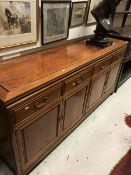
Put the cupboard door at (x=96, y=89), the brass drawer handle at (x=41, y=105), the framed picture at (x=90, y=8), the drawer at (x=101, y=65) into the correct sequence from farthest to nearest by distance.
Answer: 1. the framed picture at (x=90, y=8)
2. the cupboard door at (x=96, y=89)
3. the drawer at (x=101, y=65)
4. the brass drawer handle at (x=41, y=105)

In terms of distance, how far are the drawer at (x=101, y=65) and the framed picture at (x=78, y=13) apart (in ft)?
1.80

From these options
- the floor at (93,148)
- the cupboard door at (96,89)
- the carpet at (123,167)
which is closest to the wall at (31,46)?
the cupboard door at (96,89)

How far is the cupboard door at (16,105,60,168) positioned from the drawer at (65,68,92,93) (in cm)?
20

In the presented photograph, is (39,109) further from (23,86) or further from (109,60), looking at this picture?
(109,60)

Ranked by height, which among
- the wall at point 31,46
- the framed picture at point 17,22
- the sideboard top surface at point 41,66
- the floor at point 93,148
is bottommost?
the floor at point 93,148

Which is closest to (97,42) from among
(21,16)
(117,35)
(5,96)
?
(117,35)

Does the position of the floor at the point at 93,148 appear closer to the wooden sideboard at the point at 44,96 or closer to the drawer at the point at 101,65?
the wooden sideboard at the point at 44,96

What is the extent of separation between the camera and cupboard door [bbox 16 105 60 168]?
1153mm

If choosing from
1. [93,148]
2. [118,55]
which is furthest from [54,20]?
[93,148]

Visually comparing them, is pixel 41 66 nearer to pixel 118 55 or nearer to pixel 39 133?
pixel 39 133

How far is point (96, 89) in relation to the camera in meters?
1.97

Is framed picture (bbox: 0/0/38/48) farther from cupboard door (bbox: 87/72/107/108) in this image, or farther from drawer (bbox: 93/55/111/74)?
cupboard door (bbox: 87/72/107/108)

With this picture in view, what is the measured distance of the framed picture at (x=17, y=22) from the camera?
46.8 inches

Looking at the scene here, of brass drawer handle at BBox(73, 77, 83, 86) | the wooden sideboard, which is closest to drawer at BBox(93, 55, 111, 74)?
the wooden sideboard
